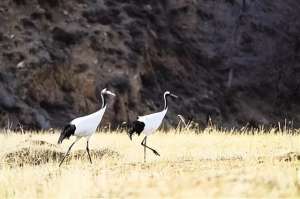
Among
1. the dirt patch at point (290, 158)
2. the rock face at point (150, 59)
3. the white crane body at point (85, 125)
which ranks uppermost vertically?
the rock face at point (150, 59)

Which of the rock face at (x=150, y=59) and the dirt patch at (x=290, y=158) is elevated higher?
the rock face at (x=150, y=59)

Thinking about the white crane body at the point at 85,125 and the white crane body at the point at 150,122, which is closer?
the white crane body at the point at 85,125

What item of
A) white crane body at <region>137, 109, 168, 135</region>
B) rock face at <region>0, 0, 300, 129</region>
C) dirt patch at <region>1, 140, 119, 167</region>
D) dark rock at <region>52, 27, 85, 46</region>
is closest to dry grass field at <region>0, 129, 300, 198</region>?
dirt patch at <region>1, 140, 119, 167</region>

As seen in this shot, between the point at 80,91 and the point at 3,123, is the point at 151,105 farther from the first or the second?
the point at 3,123

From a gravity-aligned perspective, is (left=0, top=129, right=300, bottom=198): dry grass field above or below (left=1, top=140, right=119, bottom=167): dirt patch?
below

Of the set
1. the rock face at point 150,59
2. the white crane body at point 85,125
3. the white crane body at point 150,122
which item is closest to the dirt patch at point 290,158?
the white crane body at point 150,122

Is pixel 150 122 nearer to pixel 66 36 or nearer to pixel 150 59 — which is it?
pixel 66 36

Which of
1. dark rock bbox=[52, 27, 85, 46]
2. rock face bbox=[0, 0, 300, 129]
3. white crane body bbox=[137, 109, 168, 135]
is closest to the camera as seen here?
white crane body bbox=[137, 109, 168, 135]

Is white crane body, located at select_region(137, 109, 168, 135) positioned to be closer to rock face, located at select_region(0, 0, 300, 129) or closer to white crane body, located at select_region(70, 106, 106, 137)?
white crane body, located at select_region(70, 106, 106, 137)

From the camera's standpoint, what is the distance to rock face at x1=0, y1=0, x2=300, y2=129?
28875 millimetres

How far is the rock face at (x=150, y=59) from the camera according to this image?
1137 inches

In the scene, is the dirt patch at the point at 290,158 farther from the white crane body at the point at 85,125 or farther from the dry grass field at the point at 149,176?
the white crane body at the point at 85,125

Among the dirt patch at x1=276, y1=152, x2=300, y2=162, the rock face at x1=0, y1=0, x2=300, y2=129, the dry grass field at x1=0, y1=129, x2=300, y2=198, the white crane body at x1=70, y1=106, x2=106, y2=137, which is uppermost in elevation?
the rock face at x1=0, y1=0, x2=300, y2=129

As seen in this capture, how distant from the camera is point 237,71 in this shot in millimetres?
34625
